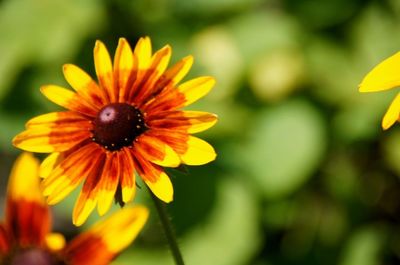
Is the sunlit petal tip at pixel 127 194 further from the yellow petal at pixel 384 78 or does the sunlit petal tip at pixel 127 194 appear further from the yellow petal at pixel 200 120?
the yellow petal at pixel 384 78

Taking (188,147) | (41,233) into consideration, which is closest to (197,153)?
(188,147)

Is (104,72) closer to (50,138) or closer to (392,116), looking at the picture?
(50,138)

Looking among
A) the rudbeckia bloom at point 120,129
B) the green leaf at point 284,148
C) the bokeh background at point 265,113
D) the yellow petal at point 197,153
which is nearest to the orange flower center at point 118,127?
the rudbeckia bloom at point 120,129

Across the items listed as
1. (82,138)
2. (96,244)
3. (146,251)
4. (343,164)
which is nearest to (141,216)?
(96,244)

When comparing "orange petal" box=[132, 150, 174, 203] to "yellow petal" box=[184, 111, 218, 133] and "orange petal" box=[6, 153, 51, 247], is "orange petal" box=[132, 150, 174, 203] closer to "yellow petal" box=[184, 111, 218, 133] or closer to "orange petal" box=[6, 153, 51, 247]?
"yellow petal" box=[184, 111, 218, 133]

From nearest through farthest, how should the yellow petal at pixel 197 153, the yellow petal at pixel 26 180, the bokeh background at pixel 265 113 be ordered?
the yellow petal at pixel 197 153 → the yellow petal at pixel 26 180 → the bokeh background at pixel 265 113
